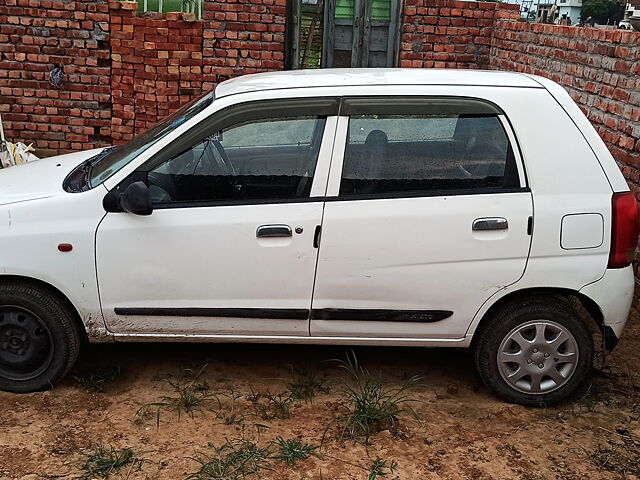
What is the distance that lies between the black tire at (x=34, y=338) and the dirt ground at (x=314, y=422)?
108mm

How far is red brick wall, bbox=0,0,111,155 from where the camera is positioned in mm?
8297

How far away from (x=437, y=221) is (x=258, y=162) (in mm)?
1011

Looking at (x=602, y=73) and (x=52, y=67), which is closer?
(x=602, y=73)

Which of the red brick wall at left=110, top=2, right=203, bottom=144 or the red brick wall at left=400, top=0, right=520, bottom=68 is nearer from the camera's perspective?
the red brick wall at left=110, top=2, right=203, bottom=144

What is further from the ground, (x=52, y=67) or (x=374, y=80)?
(x=374, y=80)

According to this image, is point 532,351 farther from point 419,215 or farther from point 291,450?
point 291,450

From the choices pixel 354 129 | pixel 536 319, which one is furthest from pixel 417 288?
pixel 354 129

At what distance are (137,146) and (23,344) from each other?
1274mm

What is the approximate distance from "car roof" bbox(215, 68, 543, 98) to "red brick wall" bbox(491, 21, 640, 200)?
5.32 feet

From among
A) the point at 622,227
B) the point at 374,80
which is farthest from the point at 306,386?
the point at 622,227

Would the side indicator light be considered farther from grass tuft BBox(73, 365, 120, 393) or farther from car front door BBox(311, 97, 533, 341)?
car front door BBox(311, 97, 533, 341)

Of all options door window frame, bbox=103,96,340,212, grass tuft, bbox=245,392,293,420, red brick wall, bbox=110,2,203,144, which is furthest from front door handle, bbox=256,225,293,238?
red brick wall, bbox=110,2,203,144

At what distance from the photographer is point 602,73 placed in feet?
19.5

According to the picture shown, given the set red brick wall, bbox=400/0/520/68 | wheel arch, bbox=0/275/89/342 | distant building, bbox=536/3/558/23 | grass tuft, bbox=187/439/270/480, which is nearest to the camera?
grass tuft, bbox=187/439/270/480
